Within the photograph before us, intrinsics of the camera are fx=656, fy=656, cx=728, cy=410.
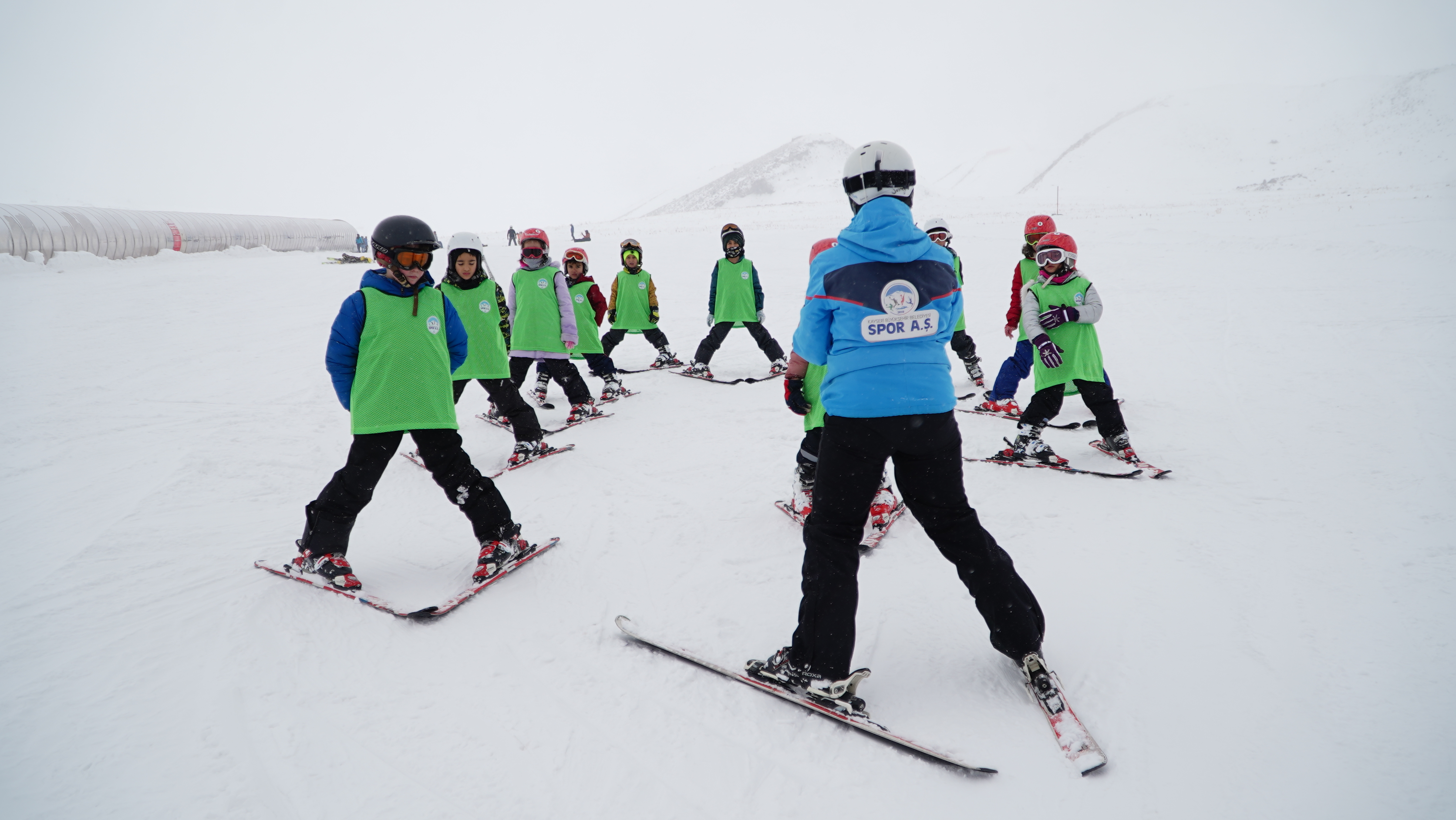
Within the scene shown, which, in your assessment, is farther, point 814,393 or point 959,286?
point 814,393

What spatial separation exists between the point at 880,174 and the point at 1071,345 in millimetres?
3311

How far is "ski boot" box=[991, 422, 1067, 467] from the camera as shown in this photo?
509cm

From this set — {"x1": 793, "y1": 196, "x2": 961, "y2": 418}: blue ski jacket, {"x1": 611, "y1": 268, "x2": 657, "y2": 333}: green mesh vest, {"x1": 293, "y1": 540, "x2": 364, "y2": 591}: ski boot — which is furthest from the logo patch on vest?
{"x1": 611, "y1": 268, "x2": 657, "y2": 333}: green mesh vest

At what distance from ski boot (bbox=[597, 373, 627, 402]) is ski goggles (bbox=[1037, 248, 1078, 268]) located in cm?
483

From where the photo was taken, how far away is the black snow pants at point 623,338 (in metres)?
8.75

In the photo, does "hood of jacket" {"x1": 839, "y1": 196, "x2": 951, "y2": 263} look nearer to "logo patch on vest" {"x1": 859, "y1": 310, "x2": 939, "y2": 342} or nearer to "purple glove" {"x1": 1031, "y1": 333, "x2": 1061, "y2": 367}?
"logo patch on vest" {"x1": 859, "y1": 310, "x2": 939, "y2": 342}

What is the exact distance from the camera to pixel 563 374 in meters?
6.96

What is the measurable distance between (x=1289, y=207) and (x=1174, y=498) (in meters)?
20.4

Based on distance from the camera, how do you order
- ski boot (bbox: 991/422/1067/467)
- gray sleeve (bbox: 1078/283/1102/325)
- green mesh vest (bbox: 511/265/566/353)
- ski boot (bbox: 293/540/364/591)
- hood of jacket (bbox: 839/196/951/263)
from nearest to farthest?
hood of jacket (bbox: 839/196/951/263), ski boot (bbox: 293/540/364/591), gray sleeve (bbox: 1078/283/1102/325), ski boot (bbox: 991/422/1067/467), green mesh vest (bbox: 511/265/566/353)

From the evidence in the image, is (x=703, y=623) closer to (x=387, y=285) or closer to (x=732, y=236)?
(x=387, y=285)

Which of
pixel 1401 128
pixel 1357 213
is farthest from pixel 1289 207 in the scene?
pixel 1401 128

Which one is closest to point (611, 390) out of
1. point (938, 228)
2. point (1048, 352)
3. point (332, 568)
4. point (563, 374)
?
point (563, 374)

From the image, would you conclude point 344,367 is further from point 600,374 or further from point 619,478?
point 600,374

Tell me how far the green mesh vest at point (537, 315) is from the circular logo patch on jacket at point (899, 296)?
16.1ft
